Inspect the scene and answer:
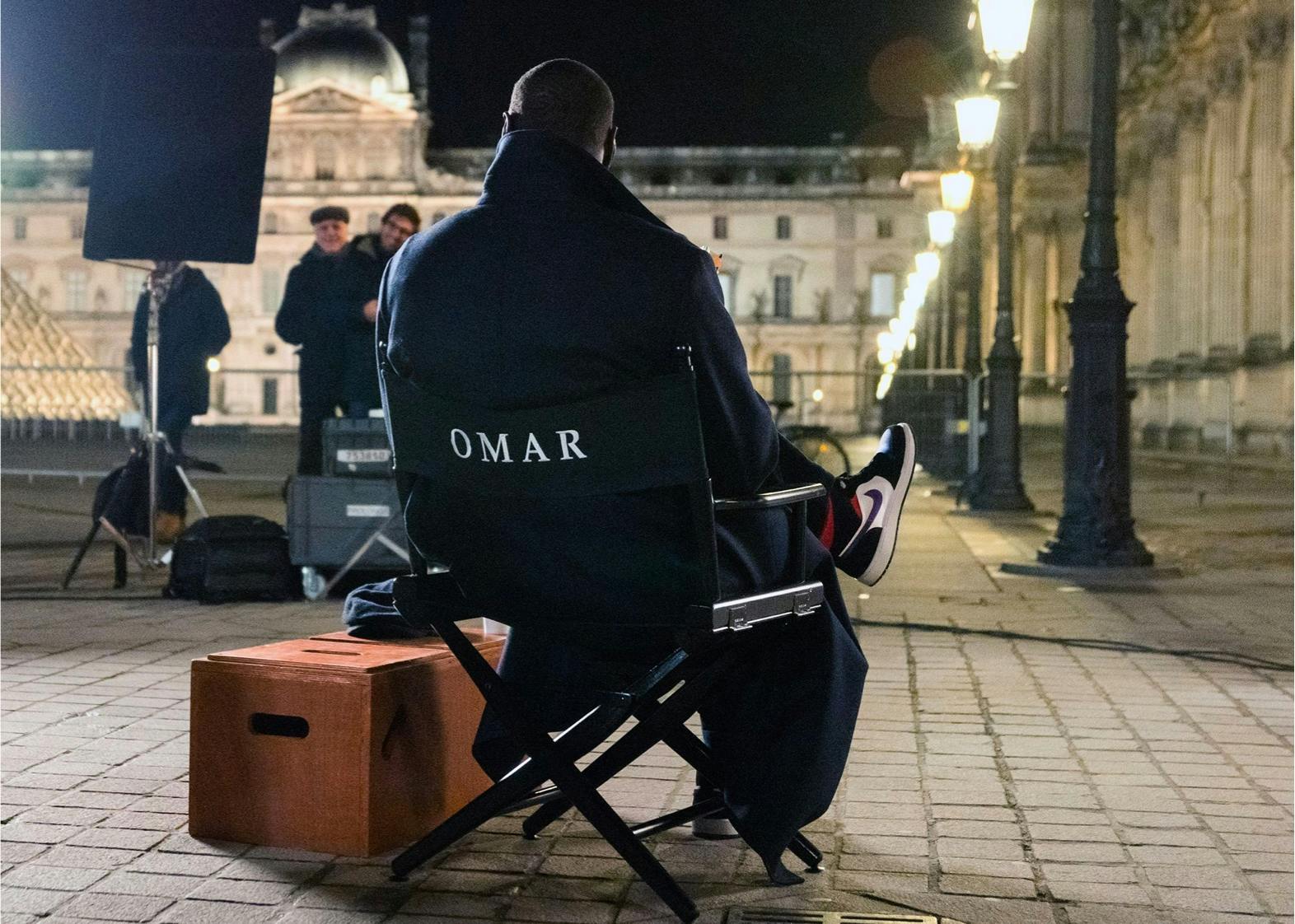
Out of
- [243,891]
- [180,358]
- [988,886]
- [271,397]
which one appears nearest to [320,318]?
[180,358]

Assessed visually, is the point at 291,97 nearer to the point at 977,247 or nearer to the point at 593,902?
the point at 977,247

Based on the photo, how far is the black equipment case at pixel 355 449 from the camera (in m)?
7.45

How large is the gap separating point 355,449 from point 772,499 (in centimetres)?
486

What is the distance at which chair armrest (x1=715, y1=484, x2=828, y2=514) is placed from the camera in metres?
2.76

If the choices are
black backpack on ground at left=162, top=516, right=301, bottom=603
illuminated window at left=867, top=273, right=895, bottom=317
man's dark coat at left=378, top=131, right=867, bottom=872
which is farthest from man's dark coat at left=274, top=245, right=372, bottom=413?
illuminated window at left=867, top=273, right=895, bottom=317

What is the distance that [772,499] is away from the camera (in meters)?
2.82

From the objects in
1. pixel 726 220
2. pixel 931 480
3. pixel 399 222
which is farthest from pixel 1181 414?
pixel 726 220

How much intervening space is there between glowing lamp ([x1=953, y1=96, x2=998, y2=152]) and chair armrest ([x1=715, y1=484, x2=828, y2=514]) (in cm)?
1182

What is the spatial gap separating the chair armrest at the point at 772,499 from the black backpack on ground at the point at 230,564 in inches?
189

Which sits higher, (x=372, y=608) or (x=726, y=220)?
(x=726, y=220)

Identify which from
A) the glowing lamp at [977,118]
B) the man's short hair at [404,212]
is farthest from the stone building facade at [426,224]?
the man's short hair at [404,212]

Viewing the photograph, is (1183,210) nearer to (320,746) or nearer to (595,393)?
(320,746)

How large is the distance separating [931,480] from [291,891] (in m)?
18.5

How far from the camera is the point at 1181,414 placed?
27.0m
